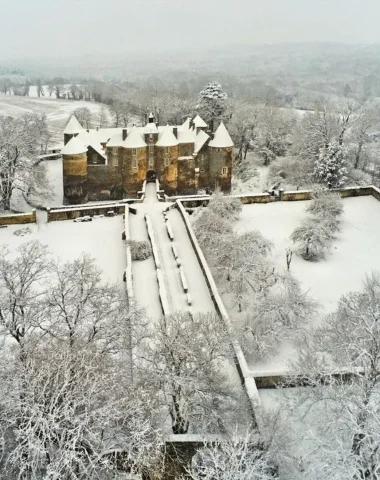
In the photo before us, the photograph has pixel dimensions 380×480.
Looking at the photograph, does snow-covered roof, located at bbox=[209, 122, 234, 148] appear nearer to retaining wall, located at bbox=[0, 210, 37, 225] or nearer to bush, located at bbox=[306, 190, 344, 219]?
bush, located at bbox=[306, 190, 344, 219]

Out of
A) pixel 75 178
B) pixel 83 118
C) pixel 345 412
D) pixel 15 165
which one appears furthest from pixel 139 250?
pixel 83 118

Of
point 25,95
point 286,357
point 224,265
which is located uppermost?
point 25,95

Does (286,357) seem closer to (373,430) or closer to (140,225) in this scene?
(373,430)

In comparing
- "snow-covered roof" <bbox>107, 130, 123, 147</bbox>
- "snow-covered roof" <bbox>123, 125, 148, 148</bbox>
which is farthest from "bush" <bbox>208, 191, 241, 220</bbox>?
"snow-covered roof" <bbox>107, 130, 123, 147</bbox>

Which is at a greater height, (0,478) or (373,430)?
(373,430)

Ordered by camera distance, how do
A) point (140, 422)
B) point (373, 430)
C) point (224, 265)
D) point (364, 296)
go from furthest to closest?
point (224, 265) → point (364, 296) → point (140, 422) → point (373, 430)

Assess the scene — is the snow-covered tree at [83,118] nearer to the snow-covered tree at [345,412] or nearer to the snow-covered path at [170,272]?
the snow-covered path at [170,272]

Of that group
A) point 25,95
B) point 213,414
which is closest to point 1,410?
point 213,414
